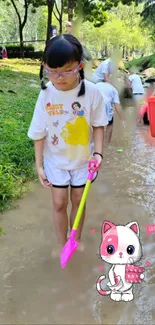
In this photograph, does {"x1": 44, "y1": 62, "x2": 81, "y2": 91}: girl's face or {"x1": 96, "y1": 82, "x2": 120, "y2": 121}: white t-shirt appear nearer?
{"x1": 44, "y1": 62, "x2": 81, "y2": 91}: girl's face

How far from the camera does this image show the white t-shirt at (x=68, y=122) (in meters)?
2.28

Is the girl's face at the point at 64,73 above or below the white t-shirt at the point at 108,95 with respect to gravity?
above

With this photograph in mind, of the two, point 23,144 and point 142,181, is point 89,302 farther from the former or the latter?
point 23,144

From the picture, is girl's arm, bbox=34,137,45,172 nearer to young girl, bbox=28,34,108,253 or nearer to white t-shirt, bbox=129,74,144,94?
young girl, bbox=28,34,108,253

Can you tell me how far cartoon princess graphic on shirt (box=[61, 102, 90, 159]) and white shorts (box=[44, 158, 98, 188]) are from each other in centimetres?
10

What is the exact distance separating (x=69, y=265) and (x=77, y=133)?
2.73 feet

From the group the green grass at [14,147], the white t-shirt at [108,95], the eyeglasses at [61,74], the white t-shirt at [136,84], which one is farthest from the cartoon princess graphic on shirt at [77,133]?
the white t-shirt at [136,84]

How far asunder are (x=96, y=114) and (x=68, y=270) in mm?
952

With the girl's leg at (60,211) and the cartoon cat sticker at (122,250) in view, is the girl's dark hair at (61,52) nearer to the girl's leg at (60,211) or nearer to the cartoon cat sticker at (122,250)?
the girl's leg at (60,211)

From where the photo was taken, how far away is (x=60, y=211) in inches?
99.0

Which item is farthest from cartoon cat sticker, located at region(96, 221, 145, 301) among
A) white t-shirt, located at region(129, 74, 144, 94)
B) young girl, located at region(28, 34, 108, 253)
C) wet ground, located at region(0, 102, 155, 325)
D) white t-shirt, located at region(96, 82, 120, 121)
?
white t-shirt, located at region(129, 74, 144, 94)

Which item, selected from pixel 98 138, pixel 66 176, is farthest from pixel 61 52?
pixel 66 176

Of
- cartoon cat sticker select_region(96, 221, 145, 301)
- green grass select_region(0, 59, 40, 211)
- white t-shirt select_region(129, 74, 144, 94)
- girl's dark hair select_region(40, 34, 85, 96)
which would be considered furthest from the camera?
white t-shirt select_region(129, 74, 144, 94)

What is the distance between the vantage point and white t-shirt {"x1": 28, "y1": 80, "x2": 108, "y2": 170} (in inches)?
89.7
